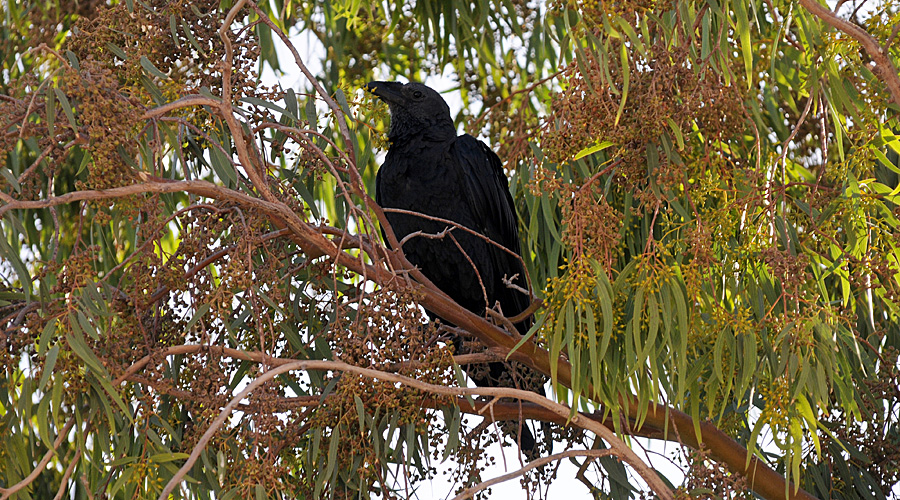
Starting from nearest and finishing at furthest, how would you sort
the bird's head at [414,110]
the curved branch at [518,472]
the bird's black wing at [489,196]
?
the curved branch at [518,472] → the bird's black wing at [489,196] → the bird's head at [414,110]

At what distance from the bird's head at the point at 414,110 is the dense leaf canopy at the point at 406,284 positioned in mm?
853

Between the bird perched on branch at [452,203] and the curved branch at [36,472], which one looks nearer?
the curved branch at [36,472]

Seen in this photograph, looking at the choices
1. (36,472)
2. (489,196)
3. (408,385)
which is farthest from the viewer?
(489,196)

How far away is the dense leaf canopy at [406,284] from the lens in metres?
1.76

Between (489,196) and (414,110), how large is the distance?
1.33 feet

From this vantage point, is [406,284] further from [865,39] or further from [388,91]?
[388,91]

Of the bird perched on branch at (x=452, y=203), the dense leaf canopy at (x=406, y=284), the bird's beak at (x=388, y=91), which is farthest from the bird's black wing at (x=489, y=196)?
the dense leaf canopy at (x=406, y=284)

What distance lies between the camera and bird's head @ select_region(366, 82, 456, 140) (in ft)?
10.8

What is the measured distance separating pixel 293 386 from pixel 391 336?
0.65 m

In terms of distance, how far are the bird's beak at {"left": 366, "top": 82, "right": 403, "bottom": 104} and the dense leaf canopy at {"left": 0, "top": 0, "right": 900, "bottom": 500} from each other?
92 centimetres

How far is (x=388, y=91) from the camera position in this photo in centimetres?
337

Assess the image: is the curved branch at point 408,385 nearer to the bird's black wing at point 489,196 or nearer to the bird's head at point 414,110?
the bird's black wing at point 489,196

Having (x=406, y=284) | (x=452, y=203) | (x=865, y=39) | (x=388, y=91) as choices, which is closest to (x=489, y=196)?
(x=452, y=203)

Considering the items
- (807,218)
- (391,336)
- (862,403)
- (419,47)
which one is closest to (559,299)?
(391,336)
